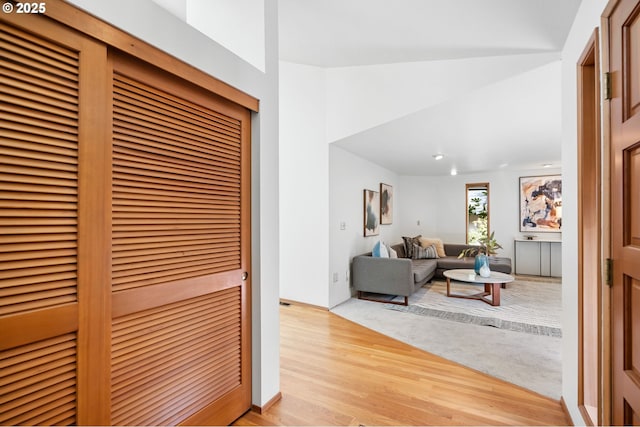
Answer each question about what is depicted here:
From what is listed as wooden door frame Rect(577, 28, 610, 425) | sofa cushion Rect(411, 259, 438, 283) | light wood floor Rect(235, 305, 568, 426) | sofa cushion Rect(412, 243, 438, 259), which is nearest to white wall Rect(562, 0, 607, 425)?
wooden door frame Rect(577, 28, 610, 425)

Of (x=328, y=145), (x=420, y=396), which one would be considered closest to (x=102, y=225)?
(x=420, y=396)

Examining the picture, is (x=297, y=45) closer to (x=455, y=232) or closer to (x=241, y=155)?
(x=241, y=155)

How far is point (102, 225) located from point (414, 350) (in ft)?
8.93

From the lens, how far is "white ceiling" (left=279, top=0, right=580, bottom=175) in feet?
6.65

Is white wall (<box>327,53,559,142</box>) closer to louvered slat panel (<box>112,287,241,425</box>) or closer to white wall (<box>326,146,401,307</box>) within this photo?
white wall (<box>326,146,401,307</box>)

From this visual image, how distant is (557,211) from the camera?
652 centimetres

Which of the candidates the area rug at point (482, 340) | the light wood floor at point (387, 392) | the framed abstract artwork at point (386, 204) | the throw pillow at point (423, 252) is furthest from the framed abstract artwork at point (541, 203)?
the light wood floor at point (387, 392)

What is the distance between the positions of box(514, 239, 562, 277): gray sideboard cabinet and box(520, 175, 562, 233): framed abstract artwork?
1.25 ft

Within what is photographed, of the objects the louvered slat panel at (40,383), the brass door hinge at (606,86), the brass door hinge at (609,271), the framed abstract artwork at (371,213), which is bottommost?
the louvered slat panel at (40,383)

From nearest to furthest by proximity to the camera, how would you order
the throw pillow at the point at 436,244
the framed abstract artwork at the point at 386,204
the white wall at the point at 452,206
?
the framed abstract artwork at the point at 386,204 → the throw pillow at the point at 436,244 → the white wall at the point at 452,206

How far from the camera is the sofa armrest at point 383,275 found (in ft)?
14.3

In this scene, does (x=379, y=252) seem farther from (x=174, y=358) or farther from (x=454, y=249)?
(x=174, y=358)

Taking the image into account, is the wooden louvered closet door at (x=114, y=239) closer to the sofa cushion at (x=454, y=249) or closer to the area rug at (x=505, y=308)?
the area rug at (x=505, y=308)

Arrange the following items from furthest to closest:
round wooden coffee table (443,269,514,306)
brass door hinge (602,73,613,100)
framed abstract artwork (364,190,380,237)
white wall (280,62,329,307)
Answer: framed abstract artwork (364,190,380,237) < round wooden coffee table (443,269,514,306) < white wall (280,62,329,307) < brass door hinge (602,73,613,100)
